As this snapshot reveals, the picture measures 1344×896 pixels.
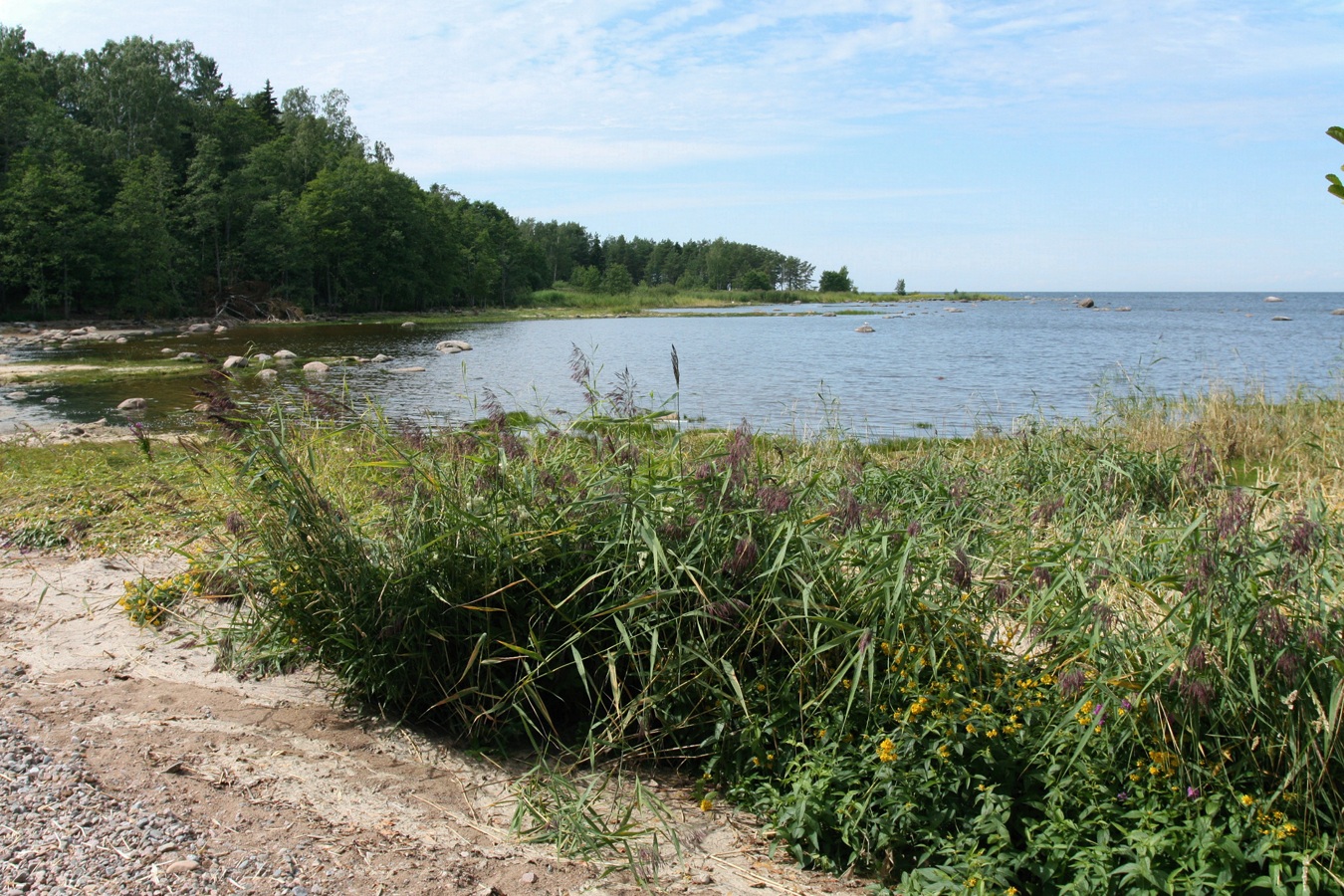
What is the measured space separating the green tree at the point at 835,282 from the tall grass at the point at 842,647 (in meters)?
164

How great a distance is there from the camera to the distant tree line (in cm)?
4603

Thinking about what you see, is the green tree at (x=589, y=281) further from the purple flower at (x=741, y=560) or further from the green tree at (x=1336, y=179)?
the green tree at (x=1336, y=179)

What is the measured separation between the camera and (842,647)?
3.41 metres

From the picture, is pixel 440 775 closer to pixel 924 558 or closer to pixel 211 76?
pixel 924 558

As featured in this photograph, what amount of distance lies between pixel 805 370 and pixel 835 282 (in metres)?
141

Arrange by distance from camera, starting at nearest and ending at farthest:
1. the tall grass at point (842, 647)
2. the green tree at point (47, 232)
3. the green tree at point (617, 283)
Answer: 1. the tall grass at point (842, 647)
2. the green tree at point (47, 232)
3. the green tree at point (617, 283)

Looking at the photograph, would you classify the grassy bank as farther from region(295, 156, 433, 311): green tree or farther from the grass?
region(295, 156, 433, 311): green tree

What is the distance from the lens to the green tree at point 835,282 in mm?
163375

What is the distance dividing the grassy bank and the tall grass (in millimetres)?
15

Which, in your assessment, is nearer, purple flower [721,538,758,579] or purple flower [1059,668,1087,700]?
purple flower [1059,668,1087,700]

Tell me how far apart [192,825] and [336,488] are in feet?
5.84

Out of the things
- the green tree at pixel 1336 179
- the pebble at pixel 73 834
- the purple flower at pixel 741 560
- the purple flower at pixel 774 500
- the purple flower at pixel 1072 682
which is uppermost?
the green tree at pixel 1336 179

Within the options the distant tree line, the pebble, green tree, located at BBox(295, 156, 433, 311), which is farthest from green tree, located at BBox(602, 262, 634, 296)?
the pebble

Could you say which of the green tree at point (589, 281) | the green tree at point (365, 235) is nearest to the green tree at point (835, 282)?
the green tree at point (589, 281)
